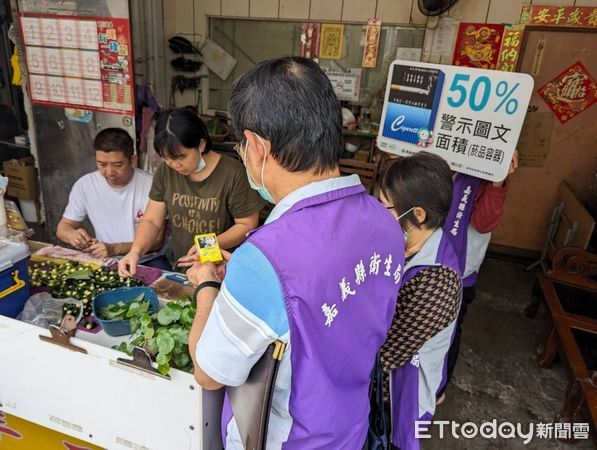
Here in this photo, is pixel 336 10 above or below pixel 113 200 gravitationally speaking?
above

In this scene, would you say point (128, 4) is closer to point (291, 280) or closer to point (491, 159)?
point (491, 159)

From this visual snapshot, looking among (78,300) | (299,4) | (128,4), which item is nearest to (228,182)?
(78,300)

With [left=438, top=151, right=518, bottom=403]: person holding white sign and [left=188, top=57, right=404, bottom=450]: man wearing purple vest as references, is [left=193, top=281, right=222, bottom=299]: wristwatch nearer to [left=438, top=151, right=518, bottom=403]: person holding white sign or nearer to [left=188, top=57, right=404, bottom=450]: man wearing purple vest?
[left=188, top=57, right=404, bottom=450]: man wearing purple vest

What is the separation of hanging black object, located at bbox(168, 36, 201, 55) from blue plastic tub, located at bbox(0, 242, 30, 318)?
12.4 feet

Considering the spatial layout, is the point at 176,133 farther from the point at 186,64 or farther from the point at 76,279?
the point at 186,64

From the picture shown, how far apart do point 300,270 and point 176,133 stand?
1333 mm

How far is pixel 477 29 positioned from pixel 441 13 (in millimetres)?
363

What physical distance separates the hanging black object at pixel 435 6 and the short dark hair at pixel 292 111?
11.8 ft

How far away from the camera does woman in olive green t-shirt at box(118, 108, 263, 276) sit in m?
2.06

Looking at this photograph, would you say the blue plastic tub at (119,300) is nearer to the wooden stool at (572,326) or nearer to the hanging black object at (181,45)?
the wooden stool at (572,326)

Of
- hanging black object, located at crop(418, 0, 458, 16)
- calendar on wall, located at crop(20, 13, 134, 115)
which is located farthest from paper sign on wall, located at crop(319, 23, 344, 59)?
calendar on wall, located at crop(20, 13, 134, 115)

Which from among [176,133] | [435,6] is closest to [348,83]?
[435,6]

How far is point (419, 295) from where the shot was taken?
1.35 m

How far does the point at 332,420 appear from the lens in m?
1.00
